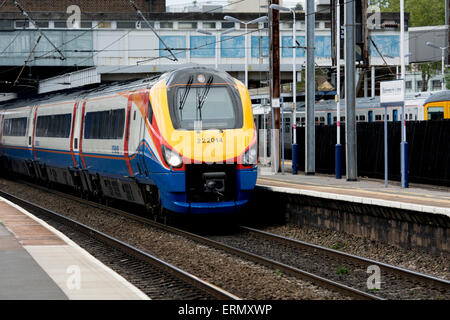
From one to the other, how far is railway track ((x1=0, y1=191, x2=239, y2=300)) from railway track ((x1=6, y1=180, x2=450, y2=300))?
162 centimetres

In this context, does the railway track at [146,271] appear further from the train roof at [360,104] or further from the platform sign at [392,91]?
the train roof at [360,104]

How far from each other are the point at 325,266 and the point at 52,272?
4.63m

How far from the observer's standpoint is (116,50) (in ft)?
178

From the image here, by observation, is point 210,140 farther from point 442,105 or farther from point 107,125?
point 442,105

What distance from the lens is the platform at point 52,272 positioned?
9023mm

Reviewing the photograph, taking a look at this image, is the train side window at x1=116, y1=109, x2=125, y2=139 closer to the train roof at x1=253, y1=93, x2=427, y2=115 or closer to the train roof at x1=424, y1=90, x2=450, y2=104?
the train roof at x1=424, y1=90, x2=450, y2=104

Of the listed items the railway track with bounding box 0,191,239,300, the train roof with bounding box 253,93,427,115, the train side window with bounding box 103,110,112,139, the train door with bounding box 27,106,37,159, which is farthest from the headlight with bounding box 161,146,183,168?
the train roof with bounding box 253,93,427,115

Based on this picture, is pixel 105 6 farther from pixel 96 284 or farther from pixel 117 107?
pixel 96 284

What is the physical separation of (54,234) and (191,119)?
3.99 metres

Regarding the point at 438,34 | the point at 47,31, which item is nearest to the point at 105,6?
the point at 438,34

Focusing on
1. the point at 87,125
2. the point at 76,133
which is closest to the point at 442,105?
the point at 76,133

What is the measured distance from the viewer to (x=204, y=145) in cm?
1661

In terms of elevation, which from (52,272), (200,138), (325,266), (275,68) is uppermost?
(275,68)

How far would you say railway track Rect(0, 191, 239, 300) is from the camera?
1055 cm
